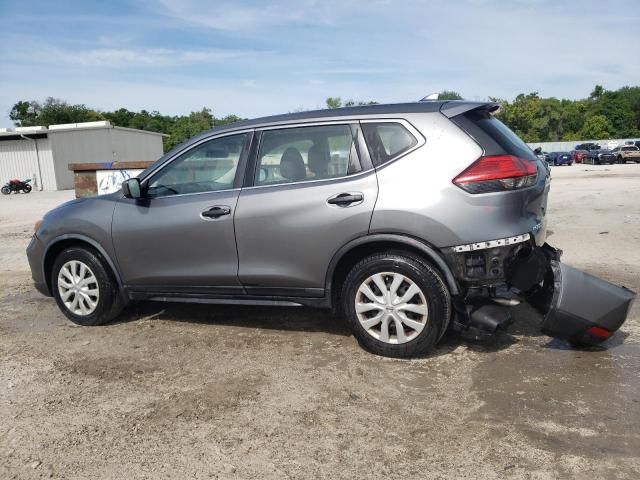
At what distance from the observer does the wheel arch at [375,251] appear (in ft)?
12.7

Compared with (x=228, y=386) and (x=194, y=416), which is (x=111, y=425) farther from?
(x=228, y=386)

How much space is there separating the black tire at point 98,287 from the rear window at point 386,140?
2.67 metres

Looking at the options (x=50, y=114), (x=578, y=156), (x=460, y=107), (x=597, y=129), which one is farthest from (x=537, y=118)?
(x=460, y=107)

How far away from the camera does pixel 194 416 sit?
10.9ft

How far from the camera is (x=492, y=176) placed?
3.76 metres

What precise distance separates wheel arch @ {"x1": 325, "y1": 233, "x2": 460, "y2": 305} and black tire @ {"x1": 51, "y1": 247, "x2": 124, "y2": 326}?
2.11 m

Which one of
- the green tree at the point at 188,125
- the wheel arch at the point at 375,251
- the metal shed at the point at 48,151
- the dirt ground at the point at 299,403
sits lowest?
the dirt ground at the point at 299,403

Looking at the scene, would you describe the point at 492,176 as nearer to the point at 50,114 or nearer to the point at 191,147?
the point at 191,147

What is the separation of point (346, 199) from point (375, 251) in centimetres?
44

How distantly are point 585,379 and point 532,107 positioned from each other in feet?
272

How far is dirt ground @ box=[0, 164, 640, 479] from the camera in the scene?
9.21ft

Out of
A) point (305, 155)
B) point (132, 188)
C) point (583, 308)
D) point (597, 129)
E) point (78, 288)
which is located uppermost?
point (597, 129)

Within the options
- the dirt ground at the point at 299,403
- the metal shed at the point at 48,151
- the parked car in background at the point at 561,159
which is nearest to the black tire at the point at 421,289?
the dirt ground at the point at 299,403

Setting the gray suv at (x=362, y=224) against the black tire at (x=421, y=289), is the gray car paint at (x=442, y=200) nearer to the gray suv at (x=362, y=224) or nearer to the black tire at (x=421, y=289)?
the gray suv at (x=362, y=224)
